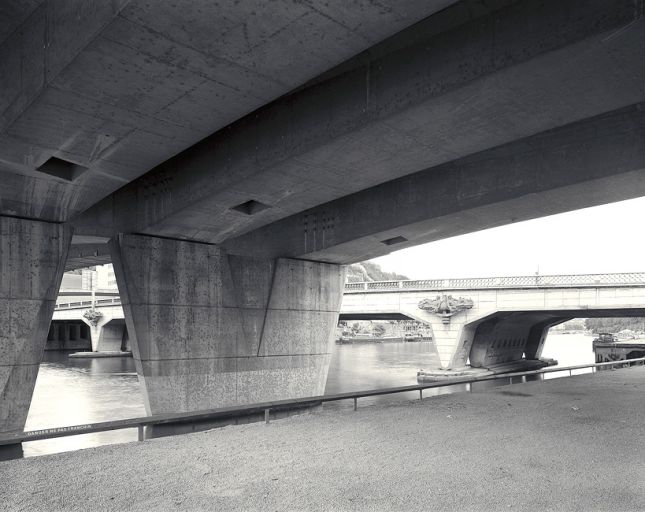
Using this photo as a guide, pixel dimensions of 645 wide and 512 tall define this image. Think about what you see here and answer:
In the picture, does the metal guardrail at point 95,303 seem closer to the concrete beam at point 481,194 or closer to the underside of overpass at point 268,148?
the underside of overpass at point 268,148

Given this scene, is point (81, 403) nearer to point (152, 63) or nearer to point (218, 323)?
point (218, 323)

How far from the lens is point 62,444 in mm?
17266

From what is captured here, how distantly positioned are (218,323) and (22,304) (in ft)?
16.7

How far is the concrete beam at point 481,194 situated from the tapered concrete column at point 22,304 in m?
5.05

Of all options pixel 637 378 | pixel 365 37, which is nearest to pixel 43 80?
pixel 365 37

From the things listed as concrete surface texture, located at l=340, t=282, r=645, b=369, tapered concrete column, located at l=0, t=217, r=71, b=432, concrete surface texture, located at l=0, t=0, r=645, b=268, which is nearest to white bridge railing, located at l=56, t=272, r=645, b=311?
concrete surface texture, located at l=340, t=282, r=645, b=369

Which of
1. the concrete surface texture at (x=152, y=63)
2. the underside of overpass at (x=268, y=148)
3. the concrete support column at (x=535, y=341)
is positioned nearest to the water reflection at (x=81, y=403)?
the underside of overpass at (x=268, y=148)

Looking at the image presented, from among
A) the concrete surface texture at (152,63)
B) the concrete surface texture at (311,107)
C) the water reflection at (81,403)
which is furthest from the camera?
the water reflection at (81,403)

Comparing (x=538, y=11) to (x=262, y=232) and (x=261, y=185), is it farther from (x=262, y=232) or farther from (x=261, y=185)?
(x=262, y=232)

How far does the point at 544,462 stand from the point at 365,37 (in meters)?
5.71

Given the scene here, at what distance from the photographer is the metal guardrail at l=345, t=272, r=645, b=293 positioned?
3709 centimetres

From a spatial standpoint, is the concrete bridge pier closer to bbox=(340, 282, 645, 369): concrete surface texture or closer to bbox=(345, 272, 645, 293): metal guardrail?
bbox=(340, 282, 645, 369): concrete surface texture

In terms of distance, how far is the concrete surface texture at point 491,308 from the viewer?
37.2m

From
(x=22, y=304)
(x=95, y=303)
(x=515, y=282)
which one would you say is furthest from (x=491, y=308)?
(x=95, y=303)
